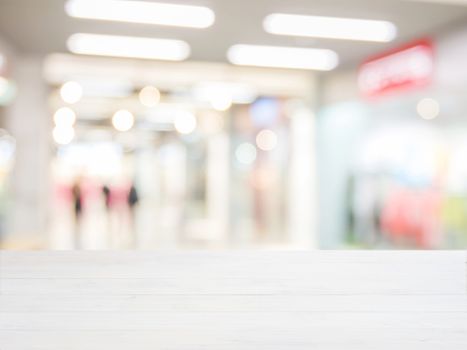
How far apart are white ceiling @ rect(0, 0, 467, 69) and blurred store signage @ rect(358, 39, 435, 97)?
0.53 feet

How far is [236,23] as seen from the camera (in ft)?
24.7

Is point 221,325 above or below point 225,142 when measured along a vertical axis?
below

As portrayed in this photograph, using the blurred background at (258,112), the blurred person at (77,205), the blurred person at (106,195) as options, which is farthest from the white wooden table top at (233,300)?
the blurred person at (106,195)

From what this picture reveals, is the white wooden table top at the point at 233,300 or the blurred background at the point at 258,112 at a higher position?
the blurred background at the point at 258,112

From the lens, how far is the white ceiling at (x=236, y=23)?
6582mm

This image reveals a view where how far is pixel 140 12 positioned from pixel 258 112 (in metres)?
6.86

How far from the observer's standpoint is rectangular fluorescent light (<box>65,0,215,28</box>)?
21.1 ft

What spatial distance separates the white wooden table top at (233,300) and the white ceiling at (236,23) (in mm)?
5590

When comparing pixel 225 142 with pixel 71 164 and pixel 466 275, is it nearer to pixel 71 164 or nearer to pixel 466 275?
pixel 71 164

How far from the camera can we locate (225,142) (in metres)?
14.0

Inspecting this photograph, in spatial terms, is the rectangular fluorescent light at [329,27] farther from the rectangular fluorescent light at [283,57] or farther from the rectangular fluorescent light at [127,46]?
the rectangular fluorescent light at [127,46]

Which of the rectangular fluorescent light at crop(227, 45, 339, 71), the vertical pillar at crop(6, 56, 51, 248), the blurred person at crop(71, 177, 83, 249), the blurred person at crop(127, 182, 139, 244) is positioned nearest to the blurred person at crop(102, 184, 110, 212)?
the blurred person at crop(127, 182, 139, 244)

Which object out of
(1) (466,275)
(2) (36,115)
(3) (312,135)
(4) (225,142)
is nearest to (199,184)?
(4) (225,142)

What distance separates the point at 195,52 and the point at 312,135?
3.16m
